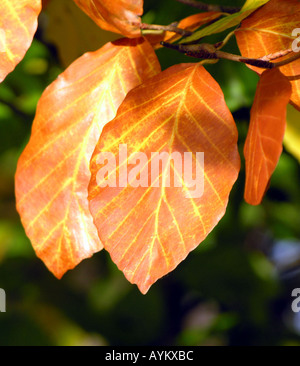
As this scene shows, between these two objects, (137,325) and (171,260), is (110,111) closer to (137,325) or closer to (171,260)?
(171,260)

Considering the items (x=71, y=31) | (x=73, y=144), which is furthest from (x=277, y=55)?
(x=71, y=31)

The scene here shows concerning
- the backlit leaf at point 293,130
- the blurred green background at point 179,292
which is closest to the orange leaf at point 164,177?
the backlit leaf at point 293,130

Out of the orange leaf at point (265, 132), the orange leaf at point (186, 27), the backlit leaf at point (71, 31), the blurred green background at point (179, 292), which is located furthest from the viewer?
the blurred green background at point (179, 292)

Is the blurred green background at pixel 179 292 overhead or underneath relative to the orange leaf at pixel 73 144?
underneath

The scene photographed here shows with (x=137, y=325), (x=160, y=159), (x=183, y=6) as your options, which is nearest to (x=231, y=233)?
(x=137, y=325)

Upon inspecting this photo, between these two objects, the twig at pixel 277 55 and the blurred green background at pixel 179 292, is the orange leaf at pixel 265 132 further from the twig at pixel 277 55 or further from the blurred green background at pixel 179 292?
the blurred green background at pixel 179 292

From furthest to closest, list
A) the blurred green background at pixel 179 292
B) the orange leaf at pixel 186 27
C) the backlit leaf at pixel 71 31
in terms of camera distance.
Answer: the blurred green background at pixel 179 292, the backlit leaf at pixel 71 31, the orange leaf at pixel 186 27
